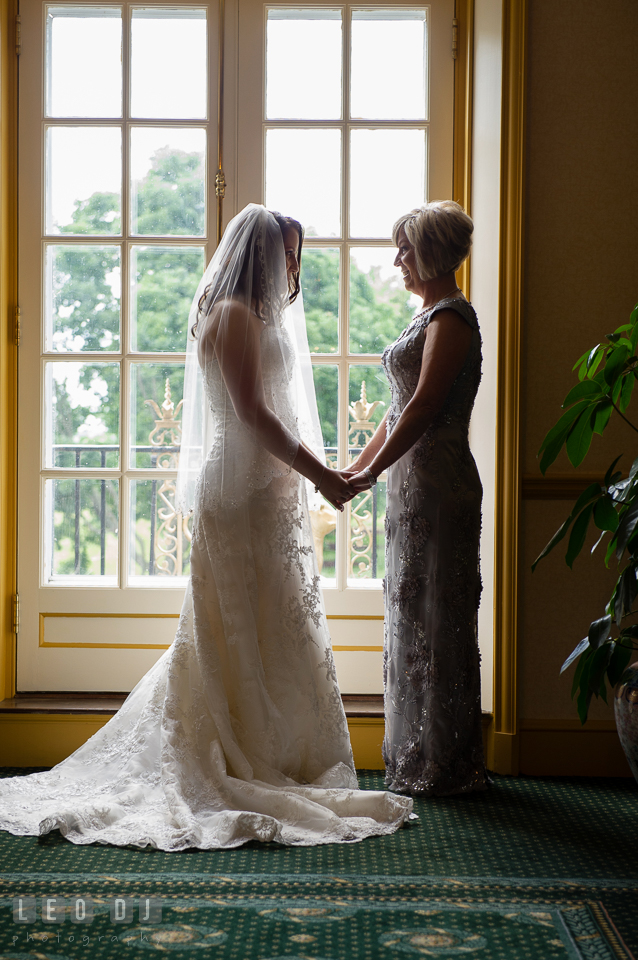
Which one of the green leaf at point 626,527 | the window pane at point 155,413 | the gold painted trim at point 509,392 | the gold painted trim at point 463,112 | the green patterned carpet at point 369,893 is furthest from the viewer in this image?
the window pane at point 155,413

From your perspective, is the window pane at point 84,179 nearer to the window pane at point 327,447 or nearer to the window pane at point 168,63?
the window pane at point 168,63

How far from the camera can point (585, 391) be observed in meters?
2.05

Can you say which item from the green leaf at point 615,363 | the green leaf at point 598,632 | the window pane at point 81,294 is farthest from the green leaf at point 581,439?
the window pane at point 81,294

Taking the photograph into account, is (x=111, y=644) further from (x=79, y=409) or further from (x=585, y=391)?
(x=585, y=391)

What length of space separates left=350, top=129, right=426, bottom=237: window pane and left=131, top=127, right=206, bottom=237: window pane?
0.56 meters

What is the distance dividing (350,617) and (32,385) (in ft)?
4.73

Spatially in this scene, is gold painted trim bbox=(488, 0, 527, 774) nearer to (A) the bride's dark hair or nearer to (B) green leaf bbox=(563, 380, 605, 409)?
(B) green leaf bbox=(563, 380, 605, 409)

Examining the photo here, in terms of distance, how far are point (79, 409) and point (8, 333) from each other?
14.6 inches

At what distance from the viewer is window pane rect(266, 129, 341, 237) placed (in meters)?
2.76

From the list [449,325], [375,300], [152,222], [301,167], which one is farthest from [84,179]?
[449,325]

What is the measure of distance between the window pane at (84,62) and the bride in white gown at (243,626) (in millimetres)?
1002

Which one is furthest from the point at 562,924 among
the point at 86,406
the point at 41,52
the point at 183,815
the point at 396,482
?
the point at 41,52

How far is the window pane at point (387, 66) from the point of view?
9.05 feet

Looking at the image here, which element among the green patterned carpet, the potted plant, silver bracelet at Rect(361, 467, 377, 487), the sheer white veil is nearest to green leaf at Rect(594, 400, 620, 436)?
the potted plant
